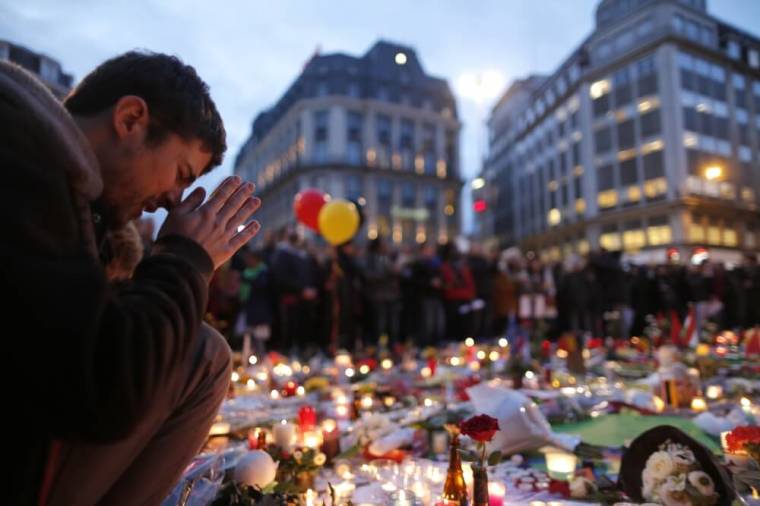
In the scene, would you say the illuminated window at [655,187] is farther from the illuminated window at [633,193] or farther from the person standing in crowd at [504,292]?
the person standing in crowd at [504,292]

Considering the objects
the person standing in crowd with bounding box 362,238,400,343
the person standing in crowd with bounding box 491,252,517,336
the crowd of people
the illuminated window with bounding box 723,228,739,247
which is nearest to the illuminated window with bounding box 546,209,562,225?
the illuminated window with bounding box 723,228,739,247

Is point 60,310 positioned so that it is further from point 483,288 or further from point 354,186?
point 354,186

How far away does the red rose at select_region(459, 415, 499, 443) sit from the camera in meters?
1.80

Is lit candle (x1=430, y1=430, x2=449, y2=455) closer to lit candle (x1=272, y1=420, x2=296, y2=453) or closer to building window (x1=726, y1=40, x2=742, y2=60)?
lit candle (x1=272, y1=420, x2=296, y2=453)

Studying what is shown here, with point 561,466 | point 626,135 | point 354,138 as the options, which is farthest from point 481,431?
point 354,138

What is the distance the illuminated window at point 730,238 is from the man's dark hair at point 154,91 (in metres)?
40.9

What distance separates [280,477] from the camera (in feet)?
7.68

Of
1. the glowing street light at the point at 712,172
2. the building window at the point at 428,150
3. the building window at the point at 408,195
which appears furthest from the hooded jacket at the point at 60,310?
the building window at the point at 428,150

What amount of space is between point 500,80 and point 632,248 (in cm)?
2713

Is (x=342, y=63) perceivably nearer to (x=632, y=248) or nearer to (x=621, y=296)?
(x=632, y=248)

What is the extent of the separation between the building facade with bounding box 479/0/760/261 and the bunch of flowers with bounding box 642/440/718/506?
114 ft

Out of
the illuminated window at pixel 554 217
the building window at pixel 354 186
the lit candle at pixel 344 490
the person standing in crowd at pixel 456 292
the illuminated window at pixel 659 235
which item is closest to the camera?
the lit candle at pixel 344 490

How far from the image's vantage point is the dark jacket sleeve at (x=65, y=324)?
2.95ft

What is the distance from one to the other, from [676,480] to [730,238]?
40302mm
